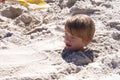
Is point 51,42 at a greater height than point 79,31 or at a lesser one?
lesser

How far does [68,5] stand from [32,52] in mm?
1232

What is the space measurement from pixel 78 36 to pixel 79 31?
5 cm

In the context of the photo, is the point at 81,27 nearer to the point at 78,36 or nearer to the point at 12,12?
the point at 78,36

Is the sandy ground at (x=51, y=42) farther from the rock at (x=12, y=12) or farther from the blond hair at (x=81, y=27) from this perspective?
the blond hair at (x=81, y=27)

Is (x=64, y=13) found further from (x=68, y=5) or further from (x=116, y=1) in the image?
(x=116, y=1)

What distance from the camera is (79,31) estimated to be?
8.63 feet

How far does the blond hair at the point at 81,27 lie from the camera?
2621mm

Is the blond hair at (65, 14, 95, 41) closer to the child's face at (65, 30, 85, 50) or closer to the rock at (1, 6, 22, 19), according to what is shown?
the child's face at (65, 30, 85, 50)

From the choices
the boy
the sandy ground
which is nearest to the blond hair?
the boy

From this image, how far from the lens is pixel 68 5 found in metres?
3.76

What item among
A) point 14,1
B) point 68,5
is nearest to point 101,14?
point 68,5

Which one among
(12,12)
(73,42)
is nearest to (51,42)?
(73,42)

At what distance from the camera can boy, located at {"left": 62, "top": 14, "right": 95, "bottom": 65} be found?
2.62 m

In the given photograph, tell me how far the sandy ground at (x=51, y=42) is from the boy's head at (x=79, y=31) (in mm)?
110
